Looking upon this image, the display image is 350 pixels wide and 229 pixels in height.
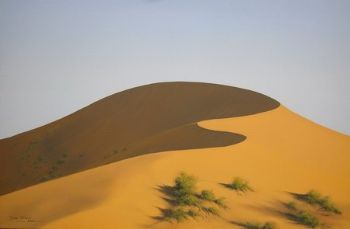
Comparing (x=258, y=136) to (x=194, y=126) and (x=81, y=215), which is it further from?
(x=81, y=215)

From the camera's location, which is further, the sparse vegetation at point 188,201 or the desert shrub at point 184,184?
the desert shrub at point 184,184

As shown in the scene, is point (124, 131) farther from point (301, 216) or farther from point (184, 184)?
point (301, 216)

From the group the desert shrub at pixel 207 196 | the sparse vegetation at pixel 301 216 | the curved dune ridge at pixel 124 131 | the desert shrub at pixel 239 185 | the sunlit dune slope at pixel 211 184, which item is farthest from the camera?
the curved dune ridge at pixel 124 131

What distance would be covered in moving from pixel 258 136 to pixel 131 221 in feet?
15.7

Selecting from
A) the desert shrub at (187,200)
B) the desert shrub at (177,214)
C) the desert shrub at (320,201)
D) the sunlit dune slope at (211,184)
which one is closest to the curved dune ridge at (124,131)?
the sunlit dune slope at (211,184)

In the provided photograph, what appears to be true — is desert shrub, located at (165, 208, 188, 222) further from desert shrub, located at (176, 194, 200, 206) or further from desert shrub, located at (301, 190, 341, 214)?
desert shrub, located at (301, 190, 341, 214)

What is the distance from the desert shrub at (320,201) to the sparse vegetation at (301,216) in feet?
1.41

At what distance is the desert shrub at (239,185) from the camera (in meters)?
9.43

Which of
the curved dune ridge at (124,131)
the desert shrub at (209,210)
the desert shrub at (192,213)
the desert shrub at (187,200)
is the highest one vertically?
the curved dune ridge at (124,131)

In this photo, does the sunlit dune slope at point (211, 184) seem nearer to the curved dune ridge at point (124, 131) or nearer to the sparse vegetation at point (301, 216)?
the sparse vegetation at point (301, 216)

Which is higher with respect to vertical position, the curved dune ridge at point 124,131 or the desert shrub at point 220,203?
the curved dune ridge at point 124,131

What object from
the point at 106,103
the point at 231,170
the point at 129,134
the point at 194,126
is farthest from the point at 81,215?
the point at 106,103

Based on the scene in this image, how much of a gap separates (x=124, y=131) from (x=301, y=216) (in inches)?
294

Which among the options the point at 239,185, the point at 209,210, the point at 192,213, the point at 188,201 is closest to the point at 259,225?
the point at 209,210
